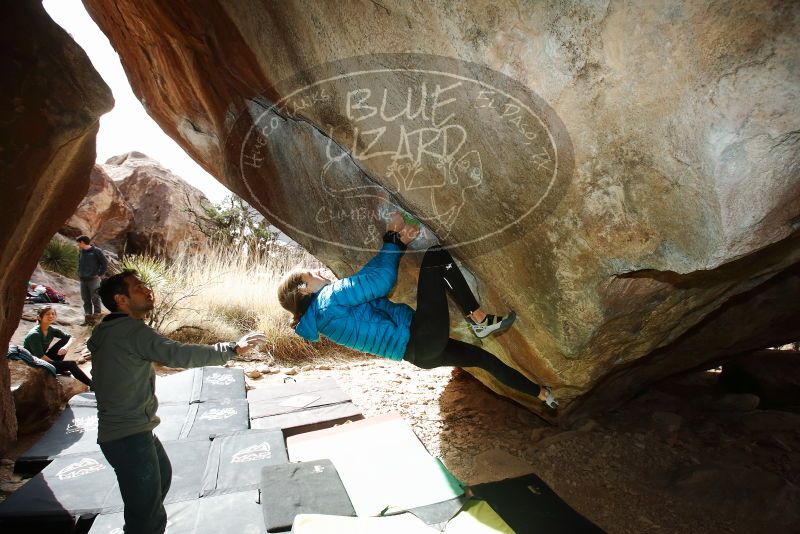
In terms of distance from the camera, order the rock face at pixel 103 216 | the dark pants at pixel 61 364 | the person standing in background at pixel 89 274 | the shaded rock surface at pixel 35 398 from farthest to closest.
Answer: the rock face at pixel 103 216, the person standing in background at pixel 89 274, the dark pants at pixel 61 364, the shaded rock surface at pixel 35 398

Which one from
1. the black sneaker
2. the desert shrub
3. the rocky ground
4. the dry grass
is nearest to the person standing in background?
the dry grass

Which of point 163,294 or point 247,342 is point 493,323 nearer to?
point 247,342

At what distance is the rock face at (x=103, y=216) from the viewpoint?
11.6 meters

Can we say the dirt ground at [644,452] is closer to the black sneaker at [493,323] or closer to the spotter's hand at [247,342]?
the black sneaker at [493,323]

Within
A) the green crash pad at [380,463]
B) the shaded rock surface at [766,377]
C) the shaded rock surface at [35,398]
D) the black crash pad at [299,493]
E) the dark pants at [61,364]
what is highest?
the shaded rock surface at [766,377]

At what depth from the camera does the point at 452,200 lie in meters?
2.79

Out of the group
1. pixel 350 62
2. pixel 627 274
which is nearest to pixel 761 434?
pixel 627 274

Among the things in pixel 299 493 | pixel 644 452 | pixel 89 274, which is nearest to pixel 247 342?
pixel 299 493

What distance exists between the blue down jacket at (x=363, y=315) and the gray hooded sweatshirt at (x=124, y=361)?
0.67 metres

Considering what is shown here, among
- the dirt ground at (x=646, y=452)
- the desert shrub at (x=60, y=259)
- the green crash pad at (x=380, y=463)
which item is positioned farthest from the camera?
the desert shrub at (x=60, y=259)

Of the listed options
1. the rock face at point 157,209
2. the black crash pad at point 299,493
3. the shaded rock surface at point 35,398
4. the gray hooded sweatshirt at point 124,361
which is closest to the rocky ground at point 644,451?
the shaded rock surface at point 35,398

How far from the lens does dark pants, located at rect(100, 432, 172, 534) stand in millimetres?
2186

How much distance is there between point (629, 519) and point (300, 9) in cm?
394

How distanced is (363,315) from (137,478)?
1.43 m
